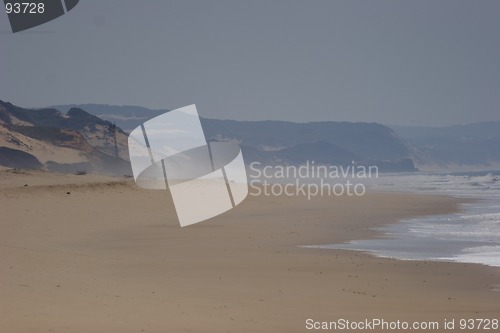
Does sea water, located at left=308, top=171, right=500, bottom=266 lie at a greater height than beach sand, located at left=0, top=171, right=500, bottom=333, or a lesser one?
lesser

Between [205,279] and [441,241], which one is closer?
[205,279]

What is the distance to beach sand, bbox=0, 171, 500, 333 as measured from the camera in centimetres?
827

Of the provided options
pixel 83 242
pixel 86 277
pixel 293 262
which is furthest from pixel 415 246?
pixel 86 277

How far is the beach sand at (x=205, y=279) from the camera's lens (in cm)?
827

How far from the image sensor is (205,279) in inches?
455

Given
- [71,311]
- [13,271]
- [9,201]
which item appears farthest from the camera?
[9,201]

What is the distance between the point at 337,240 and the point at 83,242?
636 cm

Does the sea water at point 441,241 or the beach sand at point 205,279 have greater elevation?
the beach sand at point 205,279

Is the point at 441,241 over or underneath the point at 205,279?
underneath

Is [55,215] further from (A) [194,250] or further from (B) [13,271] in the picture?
(B) [13,271]

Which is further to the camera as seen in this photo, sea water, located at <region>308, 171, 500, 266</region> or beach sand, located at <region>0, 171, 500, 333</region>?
sea water, located at <region>308, 171, 500, 266</region>

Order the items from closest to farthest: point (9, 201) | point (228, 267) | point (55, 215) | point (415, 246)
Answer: point (228, 267), point (415, 246), point (55, 215), point (9, 201)

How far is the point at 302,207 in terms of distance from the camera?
1259 inches

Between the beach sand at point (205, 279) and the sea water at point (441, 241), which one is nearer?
the beach sand at point (205, 279)
